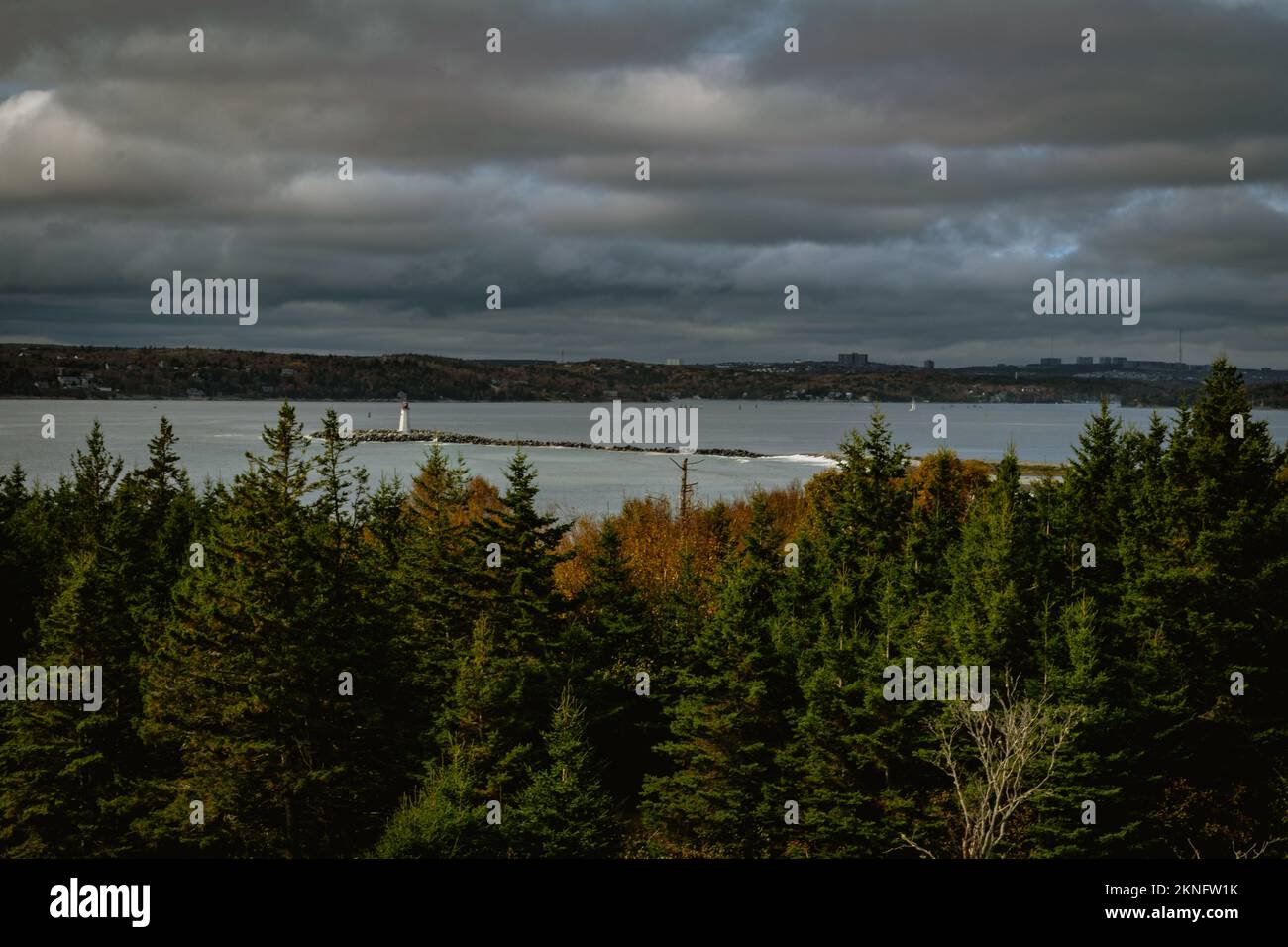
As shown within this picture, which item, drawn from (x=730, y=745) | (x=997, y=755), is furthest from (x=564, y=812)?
(x=997, y=755)

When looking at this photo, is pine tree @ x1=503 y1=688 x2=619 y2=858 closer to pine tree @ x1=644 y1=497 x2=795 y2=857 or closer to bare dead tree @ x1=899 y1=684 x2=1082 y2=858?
pine tree @ x1=644 y1=497 x2=795 y2=857

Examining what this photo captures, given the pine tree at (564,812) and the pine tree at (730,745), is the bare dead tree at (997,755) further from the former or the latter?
the pine tree at (564,812)

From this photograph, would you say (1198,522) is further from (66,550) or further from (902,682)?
(66,550)

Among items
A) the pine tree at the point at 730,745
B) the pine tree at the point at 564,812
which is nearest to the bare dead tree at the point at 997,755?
the pine tree at the point at 730,745

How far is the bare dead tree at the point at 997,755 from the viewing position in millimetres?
28562

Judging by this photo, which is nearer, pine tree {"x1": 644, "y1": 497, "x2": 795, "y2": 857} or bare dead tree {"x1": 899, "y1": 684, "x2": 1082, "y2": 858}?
bare dead tree {"x1": 899, "y1": 684, "x2": 1082, "y2": 858}

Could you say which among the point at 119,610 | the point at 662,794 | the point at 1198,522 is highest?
the point at 1198,522

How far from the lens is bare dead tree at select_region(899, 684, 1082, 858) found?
2856 cm

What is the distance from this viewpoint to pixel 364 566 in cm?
4166

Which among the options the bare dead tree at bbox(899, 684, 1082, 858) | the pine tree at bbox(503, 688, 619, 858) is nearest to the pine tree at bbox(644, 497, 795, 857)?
the pine tree at bbox(503, 688, 619, 858)

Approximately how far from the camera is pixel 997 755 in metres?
32.0
